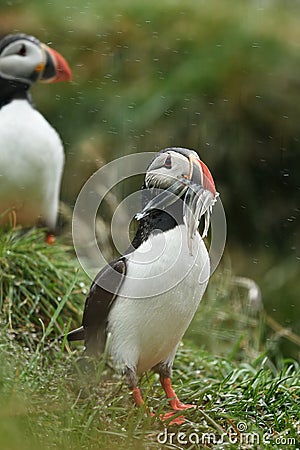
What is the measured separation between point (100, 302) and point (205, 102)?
3.39 meters

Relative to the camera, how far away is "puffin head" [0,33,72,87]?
358 cm

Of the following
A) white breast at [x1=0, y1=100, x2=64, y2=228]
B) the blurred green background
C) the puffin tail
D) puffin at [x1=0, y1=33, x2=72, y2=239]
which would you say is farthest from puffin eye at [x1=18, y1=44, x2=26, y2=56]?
the puffin tail

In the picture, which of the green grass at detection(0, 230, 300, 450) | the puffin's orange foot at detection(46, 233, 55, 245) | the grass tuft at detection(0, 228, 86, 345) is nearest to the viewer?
the green grass at detection(0, 230, 300, 450)

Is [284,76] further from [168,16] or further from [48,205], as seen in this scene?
[48,205]

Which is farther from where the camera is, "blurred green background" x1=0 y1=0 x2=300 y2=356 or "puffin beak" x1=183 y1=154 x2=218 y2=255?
"blurred green background" x1=0 y1=0 x2=300 y2=356

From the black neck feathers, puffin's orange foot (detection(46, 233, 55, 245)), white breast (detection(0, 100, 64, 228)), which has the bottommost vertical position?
puffin's orange foot (detection(46, 233, 55, 245))

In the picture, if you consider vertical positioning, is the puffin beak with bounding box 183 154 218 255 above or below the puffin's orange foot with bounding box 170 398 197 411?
above

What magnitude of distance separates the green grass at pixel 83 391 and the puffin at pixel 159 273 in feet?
0.31

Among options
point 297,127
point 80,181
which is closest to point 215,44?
point 297,127

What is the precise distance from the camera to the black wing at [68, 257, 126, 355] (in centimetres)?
224

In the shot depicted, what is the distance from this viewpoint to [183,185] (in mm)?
2133

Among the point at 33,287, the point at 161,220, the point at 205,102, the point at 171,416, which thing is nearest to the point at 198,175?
the point at 161,220

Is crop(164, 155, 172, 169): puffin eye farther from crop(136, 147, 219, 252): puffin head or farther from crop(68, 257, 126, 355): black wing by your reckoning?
crop(68, 257, 126, 355): black wing

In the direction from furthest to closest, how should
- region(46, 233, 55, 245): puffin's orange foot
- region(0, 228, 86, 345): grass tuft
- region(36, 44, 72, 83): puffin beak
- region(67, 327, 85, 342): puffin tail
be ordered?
region(36, 44, 72, 83): puffin beak → region(46, 233, 55, 245): puffin's orange foot → region(0, 228, 86, 345): grass tuft → region(67, 327, 85, 342): puffin tail
